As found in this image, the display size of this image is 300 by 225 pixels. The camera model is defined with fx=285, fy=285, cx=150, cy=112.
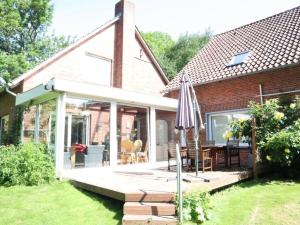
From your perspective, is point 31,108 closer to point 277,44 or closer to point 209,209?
point 209,209

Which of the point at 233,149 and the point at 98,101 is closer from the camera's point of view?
the point at 98,101

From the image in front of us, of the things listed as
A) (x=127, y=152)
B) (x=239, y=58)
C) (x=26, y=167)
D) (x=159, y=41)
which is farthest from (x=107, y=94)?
(x=159, y=41)

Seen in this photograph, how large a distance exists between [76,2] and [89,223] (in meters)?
8.91

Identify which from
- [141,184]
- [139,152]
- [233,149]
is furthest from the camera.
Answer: [139,152]

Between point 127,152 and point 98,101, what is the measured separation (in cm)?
227

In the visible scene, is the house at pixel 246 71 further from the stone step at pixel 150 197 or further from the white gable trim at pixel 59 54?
the stone step at pixel 150 197

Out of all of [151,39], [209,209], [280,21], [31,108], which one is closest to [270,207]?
[209,209]

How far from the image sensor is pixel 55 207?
20.9ft

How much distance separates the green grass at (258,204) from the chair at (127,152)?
171 inches

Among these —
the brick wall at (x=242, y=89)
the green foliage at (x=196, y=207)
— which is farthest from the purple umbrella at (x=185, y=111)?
the brick wall at (x=242, y=89)

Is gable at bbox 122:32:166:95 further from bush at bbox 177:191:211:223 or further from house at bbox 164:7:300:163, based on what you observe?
bush at bbox 177:191:211:223

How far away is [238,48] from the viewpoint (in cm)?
1526

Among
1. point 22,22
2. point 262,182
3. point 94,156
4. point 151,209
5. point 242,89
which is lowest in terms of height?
point 151,209

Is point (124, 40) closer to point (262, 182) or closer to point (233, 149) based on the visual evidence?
point (233, 149)
